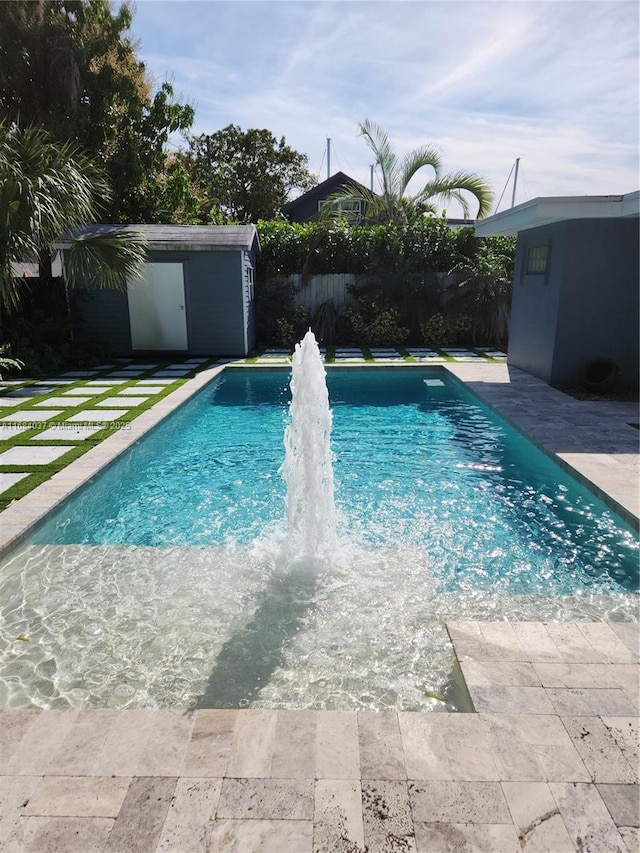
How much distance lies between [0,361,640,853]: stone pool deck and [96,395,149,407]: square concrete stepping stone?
250 inches

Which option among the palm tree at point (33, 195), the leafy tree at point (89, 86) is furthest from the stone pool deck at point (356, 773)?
the leafy tree at point (89, 86)

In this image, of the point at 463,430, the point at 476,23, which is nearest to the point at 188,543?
the point at 463,430

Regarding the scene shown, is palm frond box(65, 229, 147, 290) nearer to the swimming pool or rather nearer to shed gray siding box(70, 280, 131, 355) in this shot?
shed gray siding box(70, 280, 131, 355)

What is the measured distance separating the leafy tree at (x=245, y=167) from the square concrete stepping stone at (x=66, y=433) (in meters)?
22.7

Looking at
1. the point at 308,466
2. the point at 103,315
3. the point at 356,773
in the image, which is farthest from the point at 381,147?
the point at 356,773

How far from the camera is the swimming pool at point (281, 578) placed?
2.94 meters

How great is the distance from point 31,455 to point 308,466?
335cm

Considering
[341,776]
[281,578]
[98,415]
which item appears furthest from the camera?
[98,415]

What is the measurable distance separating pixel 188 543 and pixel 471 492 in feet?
8.94

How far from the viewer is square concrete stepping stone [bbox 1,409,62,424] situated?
738 cm

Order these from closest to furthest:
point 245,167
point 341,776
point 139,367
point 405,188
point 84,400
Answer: point 341,776 → point 84,400 → point 139,367 → point 405,188 → point 245,167

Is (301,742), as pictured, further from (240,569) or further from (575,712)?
(240,569)

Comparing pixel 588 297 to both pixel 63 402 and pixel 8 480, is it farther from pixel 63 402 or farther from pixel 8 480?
pixel 8 480

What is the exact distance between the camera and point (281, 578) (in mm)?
3898
